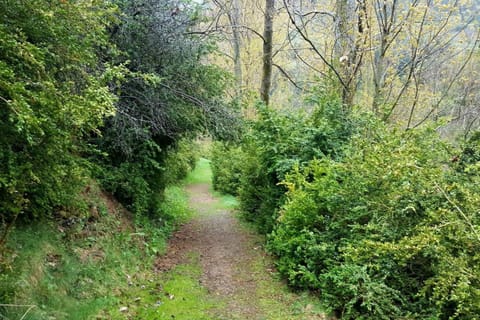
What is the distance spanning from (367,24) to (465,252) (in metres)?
6.96

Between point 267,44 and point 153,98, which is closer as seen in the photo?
point 153,98

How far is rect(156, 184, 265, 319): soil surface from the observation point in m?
6.11

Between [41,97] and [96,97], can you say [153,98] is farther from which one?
[41,97]

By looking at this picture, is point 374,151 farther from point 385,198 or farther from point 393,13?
point 393,13

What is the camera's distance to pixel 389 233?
5191 millimetres

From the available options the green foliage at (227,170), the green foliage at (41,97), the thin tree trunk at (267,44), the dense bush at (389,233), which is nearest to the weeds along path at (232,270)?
the dense bush at (389,233)

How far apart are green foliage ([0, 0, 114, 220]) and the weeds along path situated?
115 inches

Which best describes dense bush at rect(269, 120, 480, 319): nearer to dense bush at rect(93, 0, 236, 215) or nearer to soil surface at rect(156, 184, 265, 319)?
soil surface at rect(156, 184, 265, 319)

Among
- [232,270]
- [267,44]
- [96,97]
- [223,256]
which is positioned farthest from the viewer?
[267,44]

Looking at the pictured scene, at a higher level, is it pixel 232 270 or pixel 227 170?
pixel 227 170

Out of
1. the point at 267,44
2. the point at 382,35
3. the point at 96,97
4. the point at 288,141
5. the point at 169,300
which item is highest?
the point at 267,44

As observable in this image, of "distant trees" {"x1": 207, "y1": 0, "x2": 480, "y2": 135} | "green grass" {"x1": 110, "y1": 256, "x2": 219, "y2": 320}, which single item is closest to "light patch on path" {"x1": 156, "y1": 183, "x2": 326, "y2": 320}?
"green grass" {"x1": 110, "y1": 256, "x2": 219, "y2": 320}

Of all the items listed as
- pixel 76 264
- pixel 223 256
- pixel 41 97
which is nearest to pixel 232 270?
pixel 223 256

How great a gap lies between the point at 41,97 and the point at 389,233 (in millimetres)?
4430
